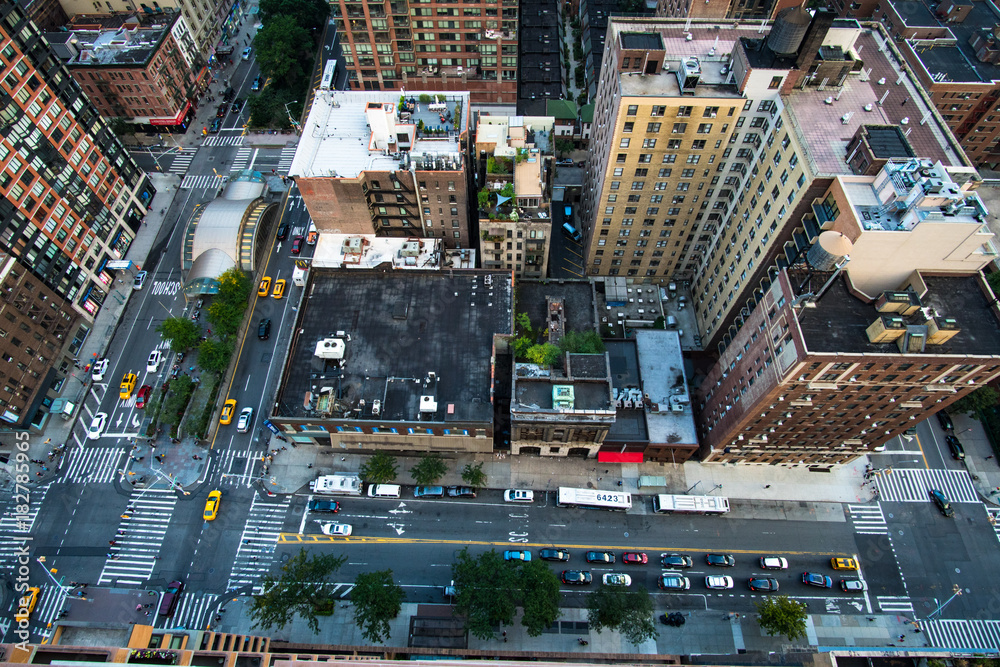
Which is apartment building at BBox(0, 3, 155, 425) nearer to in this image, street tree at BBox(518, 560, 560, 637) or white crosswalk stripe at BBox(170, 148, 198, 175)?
white crosswalk stripe at BBox(170, 148, 198, 175)

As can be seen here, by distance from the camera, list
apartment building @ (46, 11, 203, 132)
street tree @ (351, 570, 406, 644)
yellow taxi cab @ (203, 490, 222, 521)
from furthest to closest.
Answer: apartment building @ (46, 11, 203, 132) < yellow taxi cab @ (203, 490, 222, 521) < street tree @ (351, 570, 406, 644)

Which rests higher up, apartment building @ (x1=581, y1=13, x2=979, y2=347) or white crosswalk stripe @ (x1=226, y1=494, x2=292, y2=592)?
apartment building @ (x1=581, y1=13, x2=979, y2=347)

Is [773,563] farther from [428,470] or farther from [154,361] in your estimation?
[154,361]

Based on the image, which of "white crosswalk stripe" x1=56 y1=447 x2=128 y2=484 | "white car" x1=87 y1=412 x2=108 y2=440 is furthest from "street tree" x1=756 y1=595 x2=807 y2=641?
"white car" x1=87 y1=412 x2=108 y2=440

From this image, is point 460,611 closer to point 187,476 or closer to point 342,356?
point 342,356

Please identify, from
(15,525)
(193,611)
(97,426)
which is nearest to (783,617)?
(193,611)

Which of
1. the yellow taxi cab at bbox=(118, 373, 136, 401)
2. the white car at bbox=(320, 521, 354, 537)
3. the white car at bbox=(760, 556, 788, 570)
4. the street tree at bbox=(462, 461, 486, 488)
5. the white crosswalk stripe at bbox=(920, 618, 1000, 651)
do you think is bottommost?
the white crosswalk stripe at bbox=(920, 618, 1000, 651)
